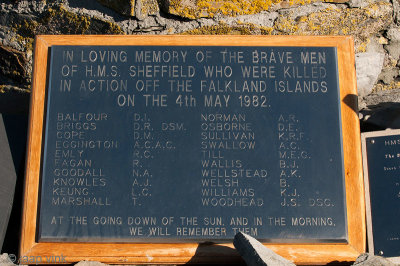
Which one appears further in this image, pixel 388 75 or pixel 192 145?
pixel 388 75

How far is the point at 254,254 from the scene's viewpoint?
96.5 inches

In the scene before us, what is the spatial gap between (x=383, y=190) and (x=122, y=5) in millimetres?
2138

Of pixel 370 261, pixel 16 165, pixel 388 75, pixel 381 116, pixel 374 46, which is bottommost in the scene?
pixel 370 261

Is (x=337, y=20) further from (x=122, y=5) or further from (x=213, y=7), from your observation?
(x=122, y=5)

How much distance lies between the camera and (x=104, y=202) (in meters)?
3.00

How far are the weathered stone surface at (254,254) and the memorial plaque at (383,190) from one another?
0.82 m

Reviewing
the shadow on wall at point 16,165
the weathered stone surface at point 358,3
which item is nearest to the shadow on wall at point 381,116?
the weathered stone surface at point 358,3

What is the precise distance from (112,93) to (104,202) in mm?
702

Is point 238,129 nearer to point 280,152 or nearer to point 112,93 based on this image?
point 280,152

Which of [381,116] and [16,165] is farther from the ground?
[381,116]

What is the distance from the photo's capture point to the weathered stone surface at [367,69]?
355cm

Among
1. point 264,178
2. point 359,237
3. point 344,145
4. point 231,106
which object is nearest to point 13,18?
point 231,106

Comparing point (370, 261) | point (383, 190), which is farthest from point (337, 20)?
point (370, 261)

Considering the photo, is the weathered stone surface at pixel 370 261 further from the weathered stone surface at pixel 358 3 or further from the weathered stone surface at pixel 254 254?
the weathered stone surface at pixel 358 3
